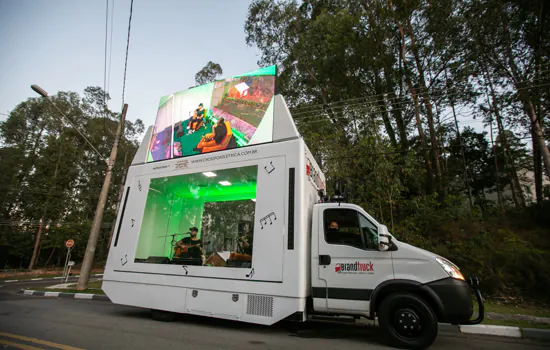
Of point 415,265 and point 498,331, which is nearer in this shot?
point 415,265

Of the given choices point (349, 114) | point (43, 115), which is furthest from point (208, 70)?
point (43, 115)

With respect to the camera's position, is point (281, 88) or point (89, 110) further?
point (89, 110)

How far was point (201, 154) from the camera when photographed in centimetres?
554

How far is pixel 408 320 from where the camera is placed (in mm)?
3621

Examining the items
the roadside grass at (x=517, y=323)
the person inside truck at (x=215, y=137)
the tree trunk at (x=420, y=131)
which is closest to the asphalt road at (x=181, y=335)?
the roadside grass at (x=517, y=323)

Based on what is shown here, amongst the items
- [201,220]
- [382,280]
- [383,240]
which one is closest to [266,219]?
[383,240]

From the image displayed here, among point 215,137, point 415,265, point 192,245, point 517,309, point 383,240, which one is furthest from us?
point 517,309

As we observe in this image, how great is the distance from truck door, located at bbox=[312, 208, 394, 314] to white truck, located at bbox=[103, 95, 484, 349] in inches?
0.6

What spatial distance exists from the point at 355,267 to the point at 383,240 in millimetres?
588

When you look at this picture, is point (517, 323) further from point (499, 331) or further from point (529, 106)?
point (529, 106)

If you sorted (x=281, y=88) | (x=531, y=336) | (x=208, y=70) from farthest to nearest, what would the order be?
(x=208, y=70), (x=281, y=88), (x=531, y=336)

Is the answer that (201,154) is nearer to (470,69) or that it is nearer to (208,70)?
(470,69)

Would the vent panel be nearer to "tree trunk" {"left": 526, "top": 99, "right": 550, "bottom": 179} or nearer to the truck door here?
the truck door

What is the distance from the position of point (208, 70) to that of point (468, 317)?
68.9 feet
